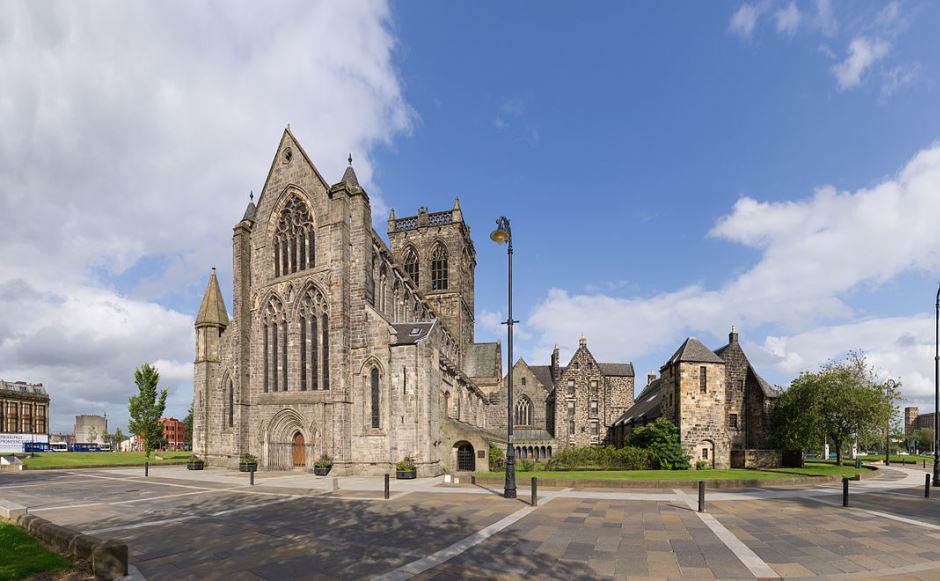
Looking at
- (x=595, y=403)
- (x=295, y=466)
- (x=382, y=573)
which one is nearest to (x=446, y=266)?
(x=595, y=403)

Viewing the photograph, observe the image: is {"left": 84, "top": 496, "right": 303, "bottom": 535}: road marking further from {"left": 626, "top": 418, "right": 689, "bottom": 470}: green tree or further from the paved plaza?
{"left": 626, "top": 418, "right": 689, "bottom": 470}: green tree

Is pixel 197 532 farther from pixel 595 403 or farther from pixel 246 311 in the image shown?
pixel 595 403

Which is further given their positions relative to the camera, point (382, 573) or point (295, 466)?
point (295, 466)

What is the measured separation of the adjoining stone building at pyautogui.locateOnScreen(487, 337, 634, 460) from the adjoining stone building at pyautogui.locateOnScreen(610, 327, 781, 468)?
1649 centimetres

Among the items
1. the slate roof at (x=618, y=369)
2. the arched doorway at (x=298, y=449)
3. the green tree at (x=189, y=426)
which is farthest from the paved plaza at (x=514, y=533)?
the green tree at (x=189, y=426)

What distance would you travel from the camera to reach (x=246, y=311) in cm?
3584

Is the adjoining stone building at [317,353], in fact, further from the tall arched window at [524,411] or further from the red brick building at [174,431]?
the red brick building at [174,431]

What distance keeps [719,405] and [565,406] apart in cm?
2196

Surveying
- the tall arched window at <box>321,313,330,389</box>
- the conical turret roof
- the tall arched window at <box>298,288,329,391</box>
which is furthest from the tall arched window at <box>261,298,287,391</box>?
the conical turret roof

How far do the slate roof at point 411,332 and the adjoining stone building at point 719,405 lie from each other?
2009cm

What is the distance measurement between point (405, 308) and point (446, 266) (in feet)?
62.5

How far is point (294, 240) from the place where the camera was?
115 feet

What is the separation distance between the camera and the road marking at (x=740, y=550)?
28.4 feet

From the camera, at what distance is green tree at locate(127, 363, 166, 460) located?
5009cm
